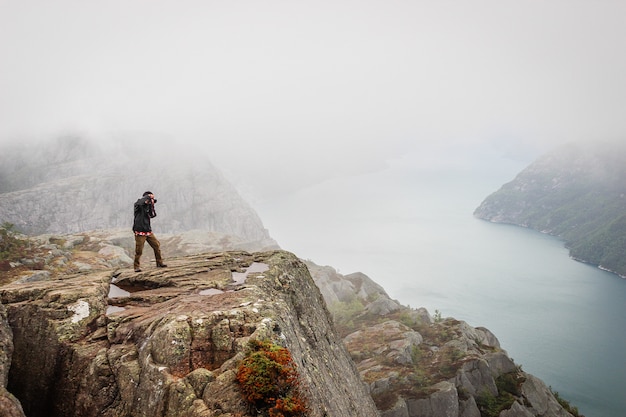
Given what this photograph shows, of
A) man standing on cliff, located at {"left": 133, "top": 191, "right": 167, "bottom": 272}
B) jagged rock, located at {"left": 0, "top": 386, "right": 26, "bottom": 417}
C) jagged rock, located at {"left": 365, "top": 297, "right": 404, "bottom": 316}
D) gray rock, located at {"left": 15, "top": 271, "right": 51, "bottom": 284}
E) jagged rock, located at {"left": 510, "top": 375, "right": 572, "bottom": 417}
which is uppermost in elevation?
man standing on cliff, located at {"left": 133, "top": 191, "right": 167, "bottom": 272}

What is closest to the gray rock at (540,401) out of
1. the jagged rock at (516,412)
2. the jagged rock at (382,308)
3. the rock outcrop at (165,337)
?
the jagged rock at (516,412)

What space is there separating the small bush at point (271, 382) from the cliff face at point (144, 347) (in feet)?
1.35

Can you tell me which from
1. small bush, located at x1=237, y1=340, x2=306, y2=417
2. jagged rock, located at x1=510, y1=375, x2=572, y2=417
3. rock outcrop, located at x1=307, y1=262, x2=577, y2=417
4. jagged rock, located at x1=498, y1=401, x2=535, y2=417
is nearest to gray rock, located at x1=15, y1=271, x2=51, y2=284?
small bush, located at x1=237, y1=340, x2=306, y2=417

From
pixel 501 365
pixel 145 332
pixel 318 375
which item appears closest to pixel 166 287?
pixel 145 332

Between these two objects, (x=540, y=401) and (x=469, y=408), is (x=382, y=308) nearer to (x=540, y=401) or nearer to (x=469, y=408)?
(x=469, y=408)

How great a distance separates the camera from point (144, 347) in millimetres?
12438

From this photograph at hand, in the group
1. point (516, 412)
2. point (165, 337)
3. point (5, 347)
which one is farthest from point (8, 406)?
point (516, 412)

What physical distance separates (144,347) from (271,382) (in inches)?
202

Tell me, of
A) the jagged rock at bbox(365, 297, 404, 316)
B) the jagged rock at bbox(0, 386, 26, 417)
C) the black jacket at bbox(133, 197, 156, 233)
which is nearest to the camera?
the jagged rock at bbox(0, 386, 26, 417)

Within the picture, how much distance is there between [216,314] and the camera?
13430mm

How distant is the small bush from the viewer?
10.4 meters

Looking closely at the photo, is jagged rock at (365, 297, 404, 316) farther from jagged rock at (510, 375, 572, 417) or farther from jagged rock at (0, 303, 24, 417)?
jagged rock at (0, 303, 24, 417)

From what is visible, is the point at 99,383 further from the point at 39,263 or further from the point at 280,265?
the point at 39,263

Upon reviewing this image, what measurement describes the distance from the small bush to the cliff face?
0.41m
